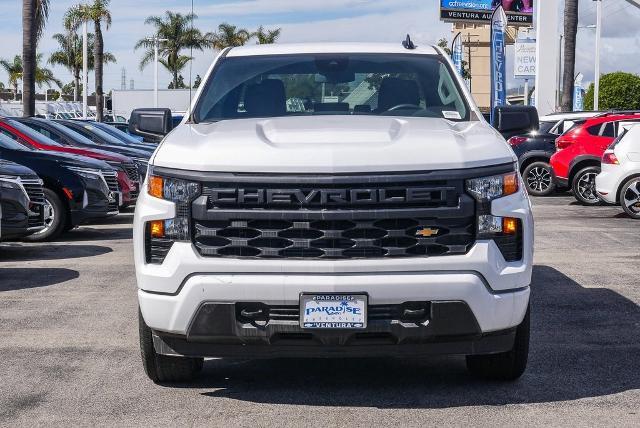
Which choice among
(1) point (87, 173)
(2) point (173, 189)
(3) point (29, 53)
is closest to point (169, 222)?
(2) point (173, 189)

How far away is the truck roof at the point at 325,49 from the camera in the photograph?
7.78m

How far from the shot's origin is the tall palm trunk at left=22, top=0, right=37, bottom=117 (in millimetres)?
35062

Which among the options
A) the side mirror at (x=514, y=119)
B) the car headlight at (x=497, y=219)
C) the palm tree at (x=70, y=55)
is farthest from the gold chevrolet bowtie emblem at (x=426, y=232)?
the palm tree at (x=70, y=55)

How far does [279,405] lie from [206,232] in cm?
100

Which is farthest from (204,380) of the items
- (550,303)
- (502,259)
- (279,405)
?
(550,303)

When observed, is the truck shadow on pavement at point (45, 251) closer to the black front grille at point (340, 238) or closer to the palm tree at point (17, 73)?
the black front grille at point (340, 238)

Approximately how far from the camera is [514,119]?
7.46 metres

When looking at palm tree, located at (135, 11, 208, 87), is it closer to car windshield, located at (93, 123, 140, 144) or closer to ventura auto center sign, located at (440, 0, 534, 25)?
ventura auto center sign, located at (440, 0, 534, 25)

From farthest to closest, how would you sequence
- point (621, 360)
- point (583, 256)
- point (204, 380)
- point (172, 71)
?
point (172, 71)
point (583, 256)
point (621, 360)
point (204, 380)

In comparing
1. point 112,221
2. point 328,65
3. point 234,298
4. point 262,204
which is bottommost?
point 112,221

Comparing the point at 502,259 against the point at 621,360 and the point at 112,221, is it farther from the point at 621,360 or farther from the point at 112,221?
the point at 112,221

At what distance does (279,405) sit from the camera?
241 inches

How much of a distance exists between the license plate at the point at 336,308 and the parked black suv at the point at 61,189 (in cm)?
946

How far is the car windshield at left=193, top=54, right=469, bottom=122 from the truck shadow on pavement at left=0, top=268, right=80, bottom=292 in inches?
162
